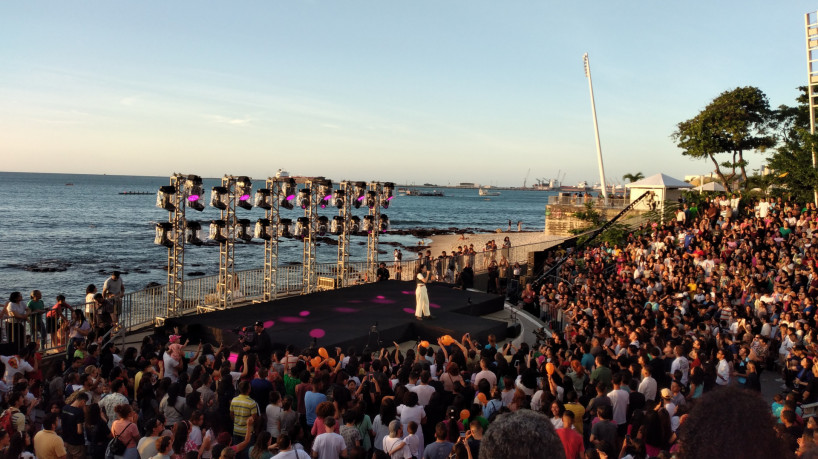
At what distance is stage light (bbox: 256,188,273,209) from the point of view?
18391 mm

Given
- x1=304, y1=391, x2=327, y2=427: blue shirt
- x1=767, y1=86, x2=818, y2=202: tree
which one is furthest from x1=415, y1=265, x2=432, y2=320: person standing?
x1=767, y1=86, x2=818, y2=202: tree

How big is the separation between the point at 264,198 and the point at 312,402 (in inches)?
474

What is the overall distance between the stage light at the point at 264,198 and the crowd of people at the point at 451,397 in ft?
19.5

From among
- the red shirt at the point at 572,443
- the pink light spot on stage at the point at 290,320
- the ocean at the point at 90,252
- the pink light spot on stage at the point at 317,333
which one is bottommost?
the ocean at the point at 90,252

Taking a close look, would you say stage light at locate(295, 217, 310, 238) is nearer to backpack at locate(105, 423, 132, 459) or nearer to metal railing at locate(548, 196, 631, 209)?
backpack at locate(105, 423, 132, 459)

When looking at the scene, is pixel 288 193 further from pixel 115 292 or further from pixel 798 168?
pixel 798 168

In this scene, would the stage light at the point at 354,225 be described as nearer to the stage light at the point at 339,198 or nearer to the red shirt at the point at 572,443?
the stage light at the point at 339,198

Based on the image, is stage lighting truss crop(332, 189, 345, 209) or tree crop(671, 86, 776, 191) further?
tree crop(671, 86, 776, 191)

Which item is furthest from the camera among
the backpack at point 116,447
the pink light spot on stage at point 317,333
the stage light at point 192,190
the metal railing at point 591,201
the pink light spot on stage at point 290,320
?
the metal railing at point 591,201

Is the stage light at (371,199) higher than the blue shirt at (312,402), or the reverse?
the stage light at (371,199)

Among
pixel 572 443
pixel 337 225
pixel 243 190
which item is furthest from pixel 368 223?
pixel 572 443

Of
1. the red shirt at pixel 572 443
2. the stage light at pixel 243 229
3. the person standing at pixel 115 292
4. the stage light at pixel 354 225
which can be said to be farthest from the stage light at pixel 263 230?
the red shirt at pixel 572 443

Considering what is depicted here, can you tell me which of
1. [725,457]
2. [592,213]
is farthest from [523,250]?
[725,457]

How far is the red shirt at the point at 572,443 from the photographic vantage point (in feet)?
19.5
